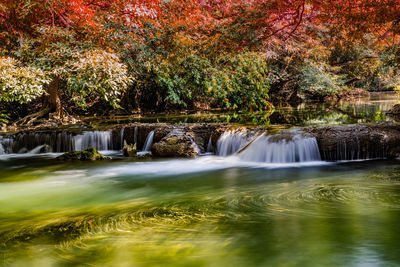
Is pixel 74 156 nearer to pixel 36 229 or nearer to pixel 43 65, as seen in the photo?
pixel 43 65

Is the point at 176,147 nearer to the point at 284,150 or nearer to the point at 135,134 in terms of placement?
the point at 135,134

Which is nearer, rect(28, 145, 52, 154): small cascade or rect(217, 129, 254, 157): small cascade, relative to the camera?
Answer: rect(217, 129, 254, 157): small cascade

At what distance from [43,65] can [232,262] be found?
967 cm

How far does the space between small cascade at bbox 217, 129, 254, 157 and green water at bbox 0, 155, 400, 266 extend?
1.74 metres

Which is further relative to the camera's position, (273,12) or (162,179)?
(273,12)

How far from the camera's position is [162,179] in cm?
694

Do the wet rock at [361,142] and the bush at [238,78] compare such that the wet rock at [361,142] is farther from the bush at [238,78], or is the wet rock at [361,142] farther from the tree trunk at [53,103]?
the tree trunk at [53,103]

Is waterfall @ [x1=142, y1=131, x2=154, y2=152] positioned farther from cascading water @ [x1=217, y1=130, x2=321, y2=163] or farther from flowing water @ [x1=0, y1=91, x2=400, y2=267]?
cascading water @ [x1=217, y1=130, x2=321, y2=163]

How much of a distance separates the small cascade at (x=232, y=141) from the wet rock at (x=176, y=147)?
0.69m

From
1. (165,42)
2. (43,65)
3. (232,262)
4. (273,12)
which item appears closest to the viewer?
(232,262)

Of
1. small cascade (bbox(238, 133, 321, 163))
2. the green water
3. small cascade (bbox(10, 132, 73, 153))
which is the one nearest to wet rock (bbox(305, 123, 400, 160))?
small cascade (bbox(238, 133, 321, 163))

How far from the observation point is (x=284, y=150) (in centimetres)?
833

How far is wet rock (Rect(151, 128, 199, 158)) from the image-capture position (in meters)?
9.47

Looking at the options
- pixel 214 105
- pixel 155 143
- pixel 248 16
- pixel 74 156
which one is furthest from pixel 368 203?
pixel 214 105
